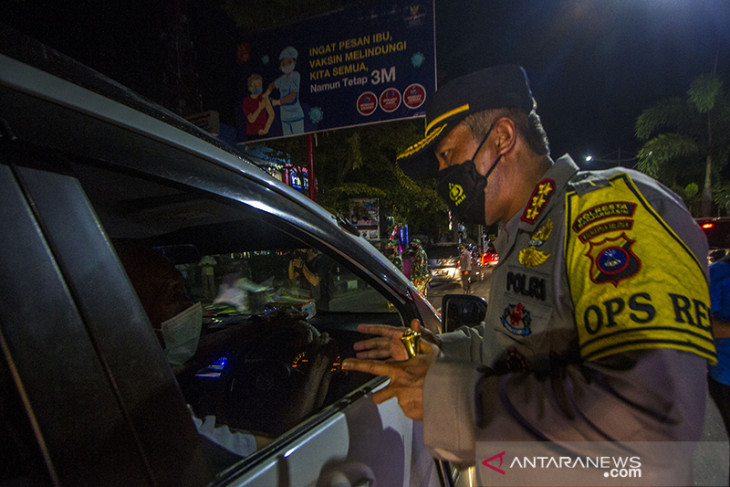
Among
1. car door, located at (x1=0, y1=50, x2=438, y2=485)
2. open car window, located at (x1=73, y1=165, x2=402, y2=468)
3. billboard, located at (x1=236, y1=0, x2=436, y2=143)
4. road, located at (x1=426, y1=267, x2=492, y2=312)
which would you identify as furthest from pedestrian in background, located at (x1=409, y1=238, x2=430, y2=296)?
car door, located at (x1=0, y1=50, x2=438, y2=485)

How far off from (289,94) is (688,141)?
73.5 feet

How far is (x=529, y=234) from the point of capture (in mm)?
994

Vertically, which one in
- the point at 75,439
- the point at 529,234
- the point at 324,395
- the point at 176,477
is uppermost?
the point at 529,234

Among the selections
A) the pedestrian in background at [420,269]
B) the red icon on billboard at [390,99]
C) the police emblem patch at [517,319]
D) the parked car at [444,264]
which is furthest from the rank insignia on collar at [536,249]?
the parked car at [444,264]

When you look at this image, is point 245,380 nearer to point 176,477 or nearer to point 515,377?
point 176,477

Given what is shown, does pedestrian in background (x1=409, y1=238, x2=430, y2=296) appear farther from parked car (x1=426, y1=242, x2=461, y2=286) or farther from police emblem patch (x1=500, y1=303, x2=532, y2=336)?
police emblem patch (x1=500, y1=303, x2=532, y2=336)

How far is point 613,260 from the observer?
736 millimetres

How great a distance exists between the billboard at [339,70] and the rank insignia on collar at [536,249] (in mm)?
7169

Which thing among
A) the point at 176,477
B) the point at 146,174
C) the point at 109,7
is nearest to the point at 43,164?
the point at 146,174

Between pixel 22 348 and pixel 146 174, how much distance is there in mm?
411

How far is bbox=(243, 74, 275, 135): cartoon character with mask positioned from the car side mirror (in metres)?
8.06

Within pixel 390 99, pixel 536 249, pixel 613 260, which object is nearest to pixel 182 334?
pixel 536 249

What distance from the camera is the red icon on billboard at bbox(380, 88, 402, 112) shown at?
7.68 m

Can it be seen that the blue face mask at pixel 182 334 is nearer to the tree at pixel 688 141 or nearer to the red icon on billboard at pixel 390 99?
the red icon on billboard at pixel 390 99
